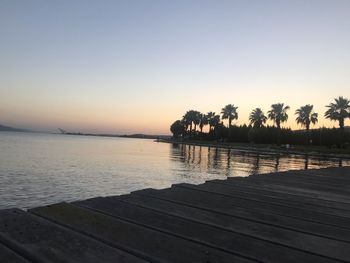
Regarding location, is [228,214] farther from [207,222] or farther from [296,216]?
[296,216]

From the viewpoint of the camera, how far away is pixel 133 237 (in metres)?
3.44

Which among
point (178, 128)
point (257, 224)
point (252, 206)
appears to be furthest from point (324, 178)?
point (178, 128)

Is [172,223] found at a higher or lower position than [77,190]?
higher

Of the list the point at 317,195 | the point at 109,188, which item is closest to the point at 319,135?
the point at 109,188

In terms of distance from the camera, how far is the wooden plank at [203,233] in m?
3.19

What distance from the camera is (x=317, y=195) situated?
7.07 meters

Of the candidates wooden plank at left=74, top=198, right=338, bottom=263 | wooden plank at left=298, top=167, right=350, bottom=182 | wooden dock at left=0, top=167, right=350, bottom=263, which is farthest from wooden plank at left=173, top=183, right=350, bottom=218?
wooden plank at left=298, top=167, right=350, bottom=182

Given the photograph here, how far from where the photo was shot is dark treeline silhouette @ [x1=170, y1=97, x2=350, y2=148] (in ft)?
283

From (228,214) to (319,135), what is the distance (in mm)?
99549

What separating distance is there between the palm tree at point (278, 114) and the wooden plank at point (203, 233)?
342 feet

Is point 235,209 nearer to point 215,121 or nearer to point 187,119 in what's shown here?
point 215,121

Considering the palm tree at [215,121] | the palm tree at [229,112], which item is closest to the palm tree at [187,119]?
the palm tree at [215,121]

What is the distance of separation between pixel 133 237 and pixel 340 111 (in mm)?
89934

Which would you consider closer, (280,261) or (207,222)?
(280,261)
